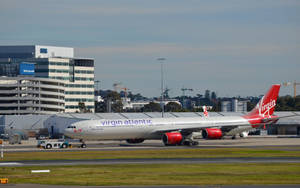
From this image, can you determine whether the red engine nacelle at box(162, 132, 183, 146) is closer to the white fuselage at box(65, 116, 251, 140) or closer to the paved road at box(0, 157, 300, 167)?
the white fuselage at box(65, 116, 251, 140)

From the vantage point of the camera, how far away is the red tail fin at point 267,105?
111812mm

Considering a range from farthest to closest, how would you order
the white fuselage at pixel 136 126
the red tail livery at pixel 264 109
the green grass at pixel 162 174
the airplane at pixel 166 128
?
the red tail livery at pixel 264 109
the airplane at pixel 166 128
the white fuselage at pixel 136 126
the green grass at pixel 162 174

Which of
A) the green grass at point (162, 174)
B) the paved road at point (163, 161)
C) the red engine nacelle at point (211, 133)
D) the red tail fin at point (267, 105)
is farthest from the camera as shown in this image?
the red tail fin at point (267, 105)

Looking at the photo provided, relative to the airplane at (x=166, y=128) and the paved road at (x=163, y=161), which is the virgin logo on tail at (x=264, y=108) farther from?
the paved road at (x=163, y=161)

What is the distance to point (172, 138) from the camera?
10106cm

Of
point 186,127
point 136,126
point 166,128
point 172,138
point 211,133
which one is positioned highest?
point 136,126

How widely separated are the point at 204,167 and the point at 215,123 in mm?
51713

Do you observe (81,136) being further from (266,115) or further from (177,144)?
(266,115)

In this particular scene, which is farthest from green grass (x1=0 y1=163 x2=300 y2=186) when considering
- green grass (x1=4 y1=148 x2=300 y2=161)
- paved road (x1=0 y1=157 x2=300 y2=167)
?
green grass (x1=4 y1=148 x2=300 y2=161)

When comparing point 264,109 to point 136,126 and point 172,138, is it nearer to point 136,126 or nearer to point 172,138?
point 172,138

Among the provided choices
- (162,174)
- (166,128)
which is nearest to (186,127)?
(166,128)

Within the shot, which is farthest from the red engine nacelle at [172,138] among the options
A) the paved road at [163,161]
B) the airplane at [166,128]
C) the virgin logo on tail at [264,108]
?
the paved road at [163,161]

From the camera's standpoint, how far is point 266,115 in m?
112

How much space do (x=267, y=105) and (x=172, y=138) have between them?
22.7 meters
